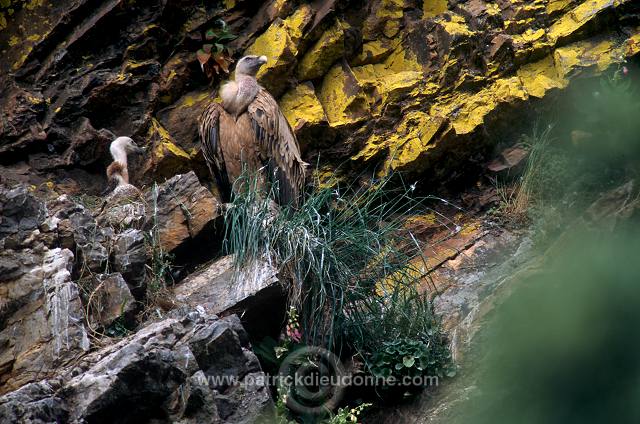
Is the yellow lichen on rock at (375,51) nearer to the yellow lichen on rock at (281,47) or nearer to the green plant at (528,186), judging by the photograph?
the yellow lichen on rock at (281,47)

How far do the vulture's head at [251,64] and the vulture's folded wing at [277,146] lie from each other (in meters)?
0.21

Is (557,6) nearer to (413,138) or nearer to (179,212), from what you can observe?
(413,138)

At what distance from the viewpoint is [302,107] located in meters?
7.45

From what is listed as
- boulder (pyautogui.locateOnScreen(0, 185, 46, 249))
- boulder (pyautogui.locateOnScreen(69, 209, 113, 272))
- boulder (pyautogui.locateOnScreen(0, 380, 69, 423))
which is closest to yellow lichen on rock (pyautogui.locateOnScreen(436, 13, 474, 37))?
boulder (pyautogui.locateOnScreen(69, 209, 113, 272))

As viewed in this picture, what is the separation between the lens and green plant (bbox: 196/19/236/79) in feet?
24.6

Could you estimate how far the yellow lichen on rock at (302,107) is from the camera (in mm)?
7340

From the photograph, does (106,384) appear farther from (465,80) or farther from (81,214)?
(465,80)

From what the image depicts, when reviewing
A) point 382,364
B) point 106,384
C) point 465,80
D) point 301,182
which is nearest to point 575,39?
point 465,80

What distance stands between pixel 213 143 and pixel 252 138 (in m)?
0.34

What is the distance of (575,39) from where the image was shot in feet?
24.5

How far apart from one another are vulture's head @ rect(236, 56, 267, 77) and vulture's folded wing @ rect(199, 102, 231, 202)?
1.18 ft

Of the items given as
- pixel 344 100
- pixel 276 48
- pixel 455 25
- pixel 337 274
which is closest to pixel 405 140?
pixel 344 100

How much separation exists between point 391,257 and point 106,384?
262 centimetres

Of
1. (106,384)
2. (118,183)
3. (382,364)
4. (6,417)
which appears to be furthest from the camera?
(118,183)
